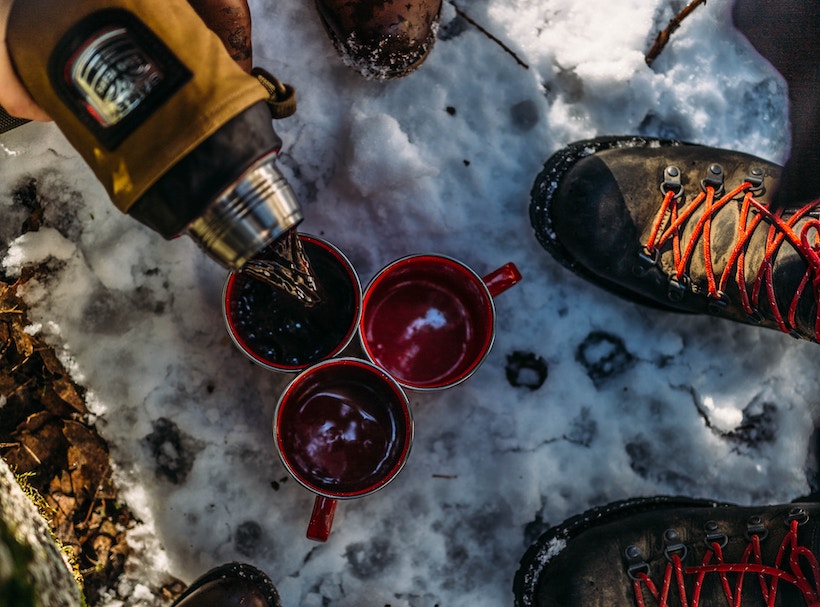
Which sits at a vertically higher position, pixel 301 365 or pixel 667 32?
pixel 667 32

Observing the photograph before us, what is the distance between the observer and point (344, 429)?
51.3 inches

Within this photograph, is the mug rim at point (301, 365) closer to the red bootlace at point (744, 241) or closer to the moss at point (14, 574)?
the moss at point (14, 574)

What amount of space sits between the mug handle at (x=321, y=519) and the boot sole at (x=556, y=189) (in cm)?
73

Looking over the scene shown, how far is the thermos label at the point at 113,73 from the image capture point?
2.56ft

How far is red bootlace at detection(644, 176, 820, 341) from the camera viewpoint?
126cm

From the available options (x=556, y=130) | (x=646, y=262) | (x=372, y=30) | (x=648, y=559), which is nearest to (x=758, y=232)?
(x=646, y=262)

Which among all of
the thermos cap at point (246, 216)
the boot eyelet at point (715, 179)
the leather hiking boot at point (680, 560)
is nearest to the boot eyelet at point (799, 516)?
the leather hiking boot at point (680, 560)

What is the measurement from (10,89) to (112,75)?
0.26 meters

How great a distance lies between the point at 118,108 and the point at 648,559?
1.32 m

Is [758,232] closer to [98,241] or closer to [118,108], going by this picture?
[118,108]

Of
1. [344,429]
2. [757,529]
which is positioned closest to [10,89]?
[344,429]

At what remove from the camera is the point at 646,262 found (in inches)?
55.1

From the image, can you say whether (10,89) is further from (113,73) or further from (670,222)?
(670,222)

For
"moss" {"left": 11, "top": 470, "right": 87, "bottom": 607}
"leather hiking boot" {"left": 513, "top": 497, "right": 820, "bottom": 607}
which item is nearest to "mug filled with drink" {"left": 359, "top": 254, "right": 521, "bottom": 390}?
"leather hiking boot" {"left": 513, "top": 497, "right": 820, "bottom": 607}
